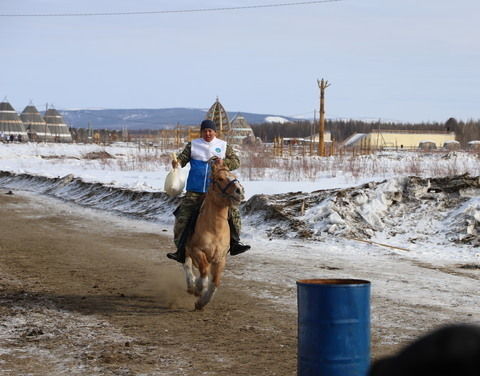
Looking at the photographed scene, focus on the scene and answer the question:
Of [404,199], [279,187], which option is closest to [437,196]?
[404,199]

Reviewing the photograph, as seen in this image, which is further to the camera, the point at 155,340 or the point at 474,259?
Result: the point at 474,259

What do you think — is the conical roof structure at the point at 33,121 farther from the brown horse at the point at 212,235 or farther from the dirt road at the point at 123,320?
the brown horse at the point at 212,235

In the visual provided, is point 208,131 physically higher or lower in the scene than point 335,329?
higher

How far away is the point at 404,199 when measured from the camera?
18734mm

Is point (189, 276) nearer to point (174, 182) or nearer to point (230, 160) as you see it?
point (174, 182)

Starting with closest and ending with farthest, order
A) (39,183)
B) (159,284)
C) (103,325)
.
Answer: (103,325)
(159,284)
(39,183)

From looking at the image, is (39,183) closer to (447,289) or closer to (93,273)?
(93,273)

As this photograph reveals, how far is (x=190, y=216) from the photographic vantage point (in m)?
9.88

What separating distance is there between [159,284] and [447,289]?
3836 millimetres

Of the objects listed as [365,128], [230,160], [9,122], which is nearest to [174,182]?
[230,160]

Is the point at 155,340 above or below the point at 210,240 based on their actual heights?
below

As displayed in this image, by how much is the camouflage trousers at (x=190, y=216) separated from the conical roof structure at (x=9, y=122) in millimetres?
116878

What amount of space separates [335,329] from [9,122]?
12575 centimetres

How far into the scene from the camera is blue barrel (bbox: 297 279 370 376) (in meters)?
5.17
